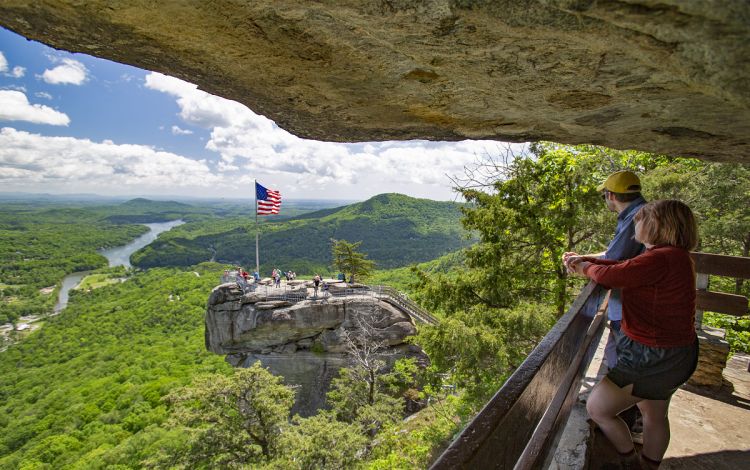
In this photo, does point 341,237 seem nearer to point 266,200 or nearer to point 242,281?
point 242,281

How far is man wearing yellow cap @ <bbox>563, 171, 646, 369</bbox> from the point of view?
9.07 ft

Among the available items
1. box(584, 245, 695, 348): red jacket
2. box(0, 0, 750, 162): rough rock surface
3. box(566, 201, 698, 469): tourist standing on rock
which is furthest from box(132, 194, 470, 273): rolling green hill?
box(584, 245, 695, 348): red jacket

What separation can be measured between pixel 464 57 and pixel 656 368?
9.03ft

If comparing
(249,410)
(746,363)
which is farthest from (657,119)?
(249,410)

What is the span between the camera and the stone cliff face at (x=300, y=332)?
75.8ft

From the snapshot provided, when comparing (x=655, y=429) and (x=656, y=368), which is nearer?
(x=656, y=368)

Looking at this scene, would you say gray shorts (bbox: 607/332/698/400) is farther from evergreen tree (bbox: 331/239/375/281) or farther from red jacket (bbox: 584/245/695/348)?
evergreen tree (bbox: 331/239/375/281)

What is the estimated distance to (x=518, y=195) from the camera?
11.9 metres

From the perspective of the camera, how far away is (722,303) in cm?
412

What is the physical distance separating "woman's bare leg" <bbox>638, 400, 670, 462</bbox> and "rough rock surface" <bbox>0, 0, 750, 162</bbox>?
1947mm

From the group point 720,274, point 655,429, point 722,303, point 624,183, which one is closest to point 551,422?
point 655,429

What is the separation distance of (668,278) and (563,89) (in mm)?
2196

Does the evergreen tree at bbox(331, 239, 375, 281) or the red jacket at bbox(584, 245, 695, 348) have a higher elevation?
the red jacket at bbox(584, 245, 695, 348)

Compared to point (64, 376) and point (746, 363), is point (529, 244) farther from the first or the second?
point (64, 376)
